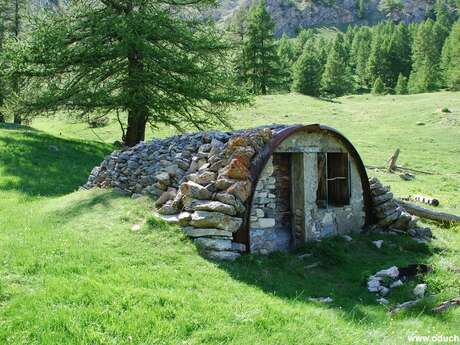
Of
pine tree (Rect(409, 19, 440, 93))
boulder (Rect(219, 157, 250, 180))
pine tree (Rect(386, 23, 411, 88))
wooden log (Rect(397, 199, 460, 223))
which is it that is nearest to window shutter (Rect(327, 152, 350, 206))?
wooden log (Rect(397, 199, 460, 223))

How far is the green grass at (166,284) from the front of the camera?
6.16 m

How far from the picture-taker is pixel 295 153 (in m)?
12.7

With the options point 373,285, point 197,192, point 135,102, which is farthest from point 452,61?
point 197,192

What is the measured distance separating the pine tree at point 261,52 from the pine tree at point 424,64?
3421 cm

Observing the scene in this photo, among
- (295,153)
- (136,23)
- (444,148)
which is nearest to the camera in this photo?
(295,153)

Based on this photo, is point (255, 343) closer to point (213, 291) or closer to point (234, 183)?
point (213, 291)

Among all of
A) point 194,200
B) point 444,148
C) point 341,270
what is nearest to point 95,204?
point 194,200

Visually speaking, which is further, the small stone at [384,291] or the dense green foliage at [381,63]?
the dense green foliage at [381,63]

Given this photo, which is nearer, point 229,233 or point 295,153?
point 229,233

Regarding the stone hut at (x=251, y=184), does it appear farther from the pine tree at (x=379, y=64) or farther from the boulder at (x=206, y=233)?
the pine tree at (x=379, y=64)

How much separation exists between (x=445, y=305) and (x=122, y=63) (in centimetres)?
1860

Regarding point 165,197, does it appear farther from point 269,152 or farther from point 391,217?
point 391,217

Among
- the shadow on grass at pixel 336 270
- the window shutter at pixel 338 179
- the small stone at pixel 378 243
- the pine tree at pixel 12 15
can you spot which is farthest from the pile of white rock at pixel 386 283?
the pine tree at pixel 12 15

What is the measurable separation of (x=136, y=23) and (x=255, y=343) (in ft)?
59.0
